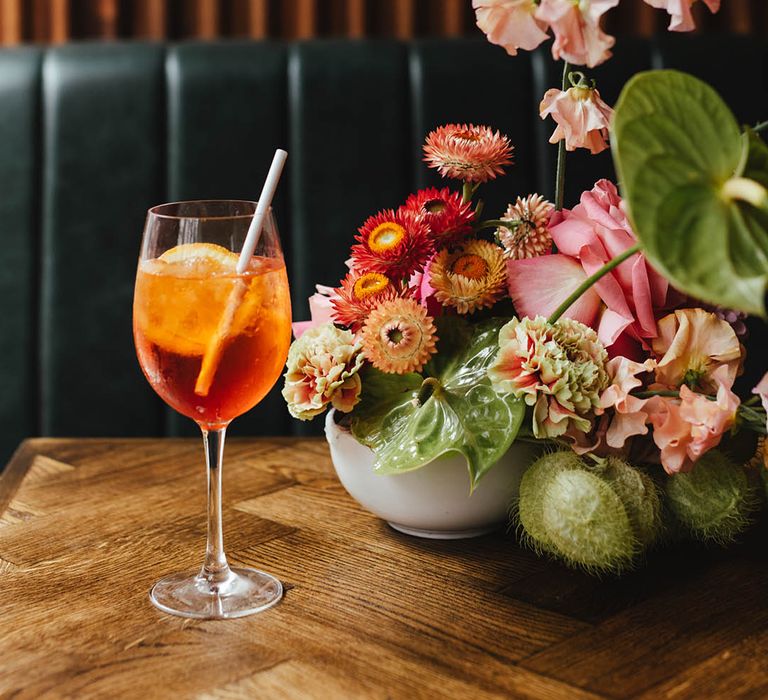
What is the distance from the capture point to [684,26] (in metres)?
0.56

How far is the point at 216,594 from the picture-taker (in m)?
0.61

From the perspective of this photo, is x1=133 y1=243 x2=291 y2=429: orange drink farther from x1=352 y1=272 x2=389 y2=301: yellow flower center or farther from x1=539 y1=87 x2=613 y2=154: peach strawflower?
x1=539 y1=87 x2=613 y2=154: peach strawflower

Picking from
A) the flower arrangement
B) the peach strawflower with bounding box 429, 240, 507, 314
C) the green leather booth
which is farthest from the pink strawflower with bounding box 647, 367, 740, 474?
the green leather booth

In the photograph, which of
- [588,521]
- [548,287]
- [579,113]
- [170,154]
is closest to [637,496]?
[588,521]

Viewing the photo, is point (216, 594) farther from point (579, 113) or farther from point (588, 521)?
point (579, 113)

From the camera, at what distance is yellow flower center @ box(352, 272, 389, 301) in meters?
0.67

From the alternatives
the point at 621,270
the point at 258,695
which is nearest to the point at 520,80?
the point at 621,270

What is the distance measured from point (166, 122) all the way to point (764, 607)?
1.14m

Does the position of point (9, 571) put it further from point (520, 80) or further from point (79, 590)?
point (520, 80)

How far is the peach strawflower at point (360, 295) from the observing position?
2.20 feet

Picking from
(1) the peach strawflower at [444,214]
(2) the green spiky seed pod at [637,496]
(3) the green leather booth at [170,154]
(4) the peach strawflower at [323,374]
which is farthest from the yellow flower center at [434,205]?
(3) the green leather booth at [170,154]

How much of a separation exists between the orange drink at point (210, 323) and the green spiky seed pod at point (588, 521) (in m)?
0.19

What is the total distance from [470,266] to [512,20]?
16 centimetres

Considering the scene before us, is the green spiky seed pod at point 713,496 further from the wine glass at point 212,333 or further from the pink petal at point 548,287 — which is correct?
the wine glass at point 212,333
